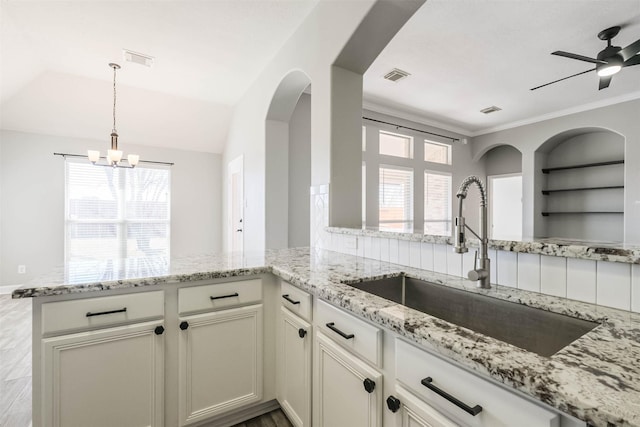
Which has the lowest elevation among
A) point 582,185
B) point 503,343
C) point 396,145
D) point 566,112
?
point 503,343

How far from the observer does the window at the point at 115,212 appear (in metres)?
4.73

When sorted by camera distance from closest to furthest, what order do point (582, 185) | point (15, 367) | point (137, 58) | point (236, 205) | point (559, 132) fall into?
1. point (15, 367)
2. point (137, 58)
3. point (236, 205)
4. point (559, 132)
5. point (582, 185)

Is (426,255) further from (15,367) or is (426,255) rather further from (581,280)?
(15,367)

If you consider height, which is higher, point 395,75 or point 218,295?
point 395,75

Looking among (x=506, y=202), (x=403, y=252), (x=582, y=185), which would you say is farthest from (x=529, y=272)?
(x=506, y=202)

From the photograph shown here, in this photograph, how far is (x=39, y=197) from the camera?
4480 mm

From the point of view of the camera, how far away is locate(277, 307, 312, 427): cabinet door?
137cm

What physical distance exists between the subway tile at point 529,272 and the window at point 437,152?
4.94m

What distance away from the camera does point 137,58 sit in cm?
336

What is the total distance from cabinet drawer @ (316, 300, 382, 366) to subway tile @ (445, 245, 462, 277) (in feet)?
Result: 1.88

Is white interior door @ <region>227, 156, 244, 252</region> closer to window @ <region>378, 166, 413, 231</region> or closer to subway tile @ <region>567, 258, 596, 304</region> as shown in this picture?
window @ <region>378, 166, 413, 231</region>

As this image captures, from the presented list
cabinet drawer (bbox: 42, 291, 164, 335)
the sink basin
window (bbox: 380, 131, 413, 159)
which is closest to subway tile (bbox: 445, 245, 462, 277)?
the sink basin

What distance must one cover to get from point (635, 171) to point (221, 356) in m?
5.82

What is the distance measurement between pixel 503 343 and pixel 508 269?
568 mm
